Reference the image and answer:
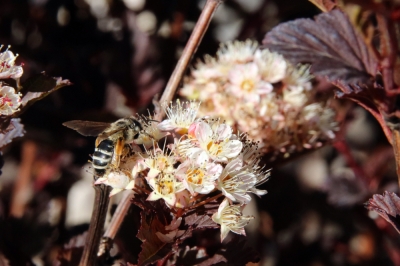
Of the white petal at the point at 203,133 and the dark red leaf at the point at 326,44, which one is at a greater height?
the dark red leaf at the point at 326,44

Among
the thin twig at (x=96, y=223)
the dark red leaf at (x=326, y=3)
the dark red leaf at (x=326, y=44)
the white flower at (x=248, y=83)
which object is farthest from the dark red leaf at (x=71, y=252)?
the dark red leaf at (x=326, y=3)

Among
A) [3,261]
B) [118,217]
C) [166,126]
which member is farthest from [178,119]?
[3,261]

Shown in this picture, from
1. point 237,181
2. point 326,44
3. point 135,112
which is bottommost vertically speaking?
point 135,112

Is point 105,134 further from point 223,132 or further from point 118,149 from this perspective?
point 223,132

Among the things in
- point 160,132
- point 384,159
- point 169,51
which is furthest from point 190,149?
point 384,159

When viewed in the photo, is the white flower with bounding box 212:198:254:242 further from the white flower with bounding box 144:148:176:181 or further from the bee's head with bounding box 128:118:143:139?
the bee's head with bounding box 128:118:143:139

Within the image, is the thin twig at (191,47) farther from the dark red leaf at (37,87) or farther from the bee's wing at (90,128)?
A: the dark red leaf at (37,87)
